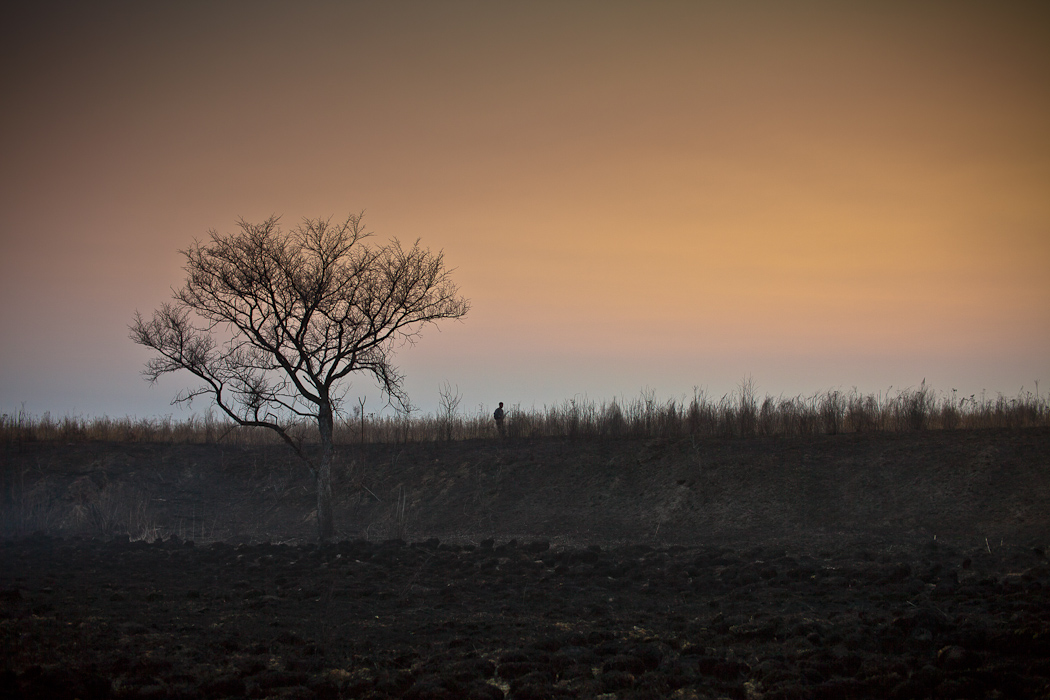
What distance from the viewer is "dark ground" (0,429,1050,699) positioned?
285 inches

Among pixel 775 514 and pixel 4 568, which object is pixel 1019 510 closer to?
pixel 775 514

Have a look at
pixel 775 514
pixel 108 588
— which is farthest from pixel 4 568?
pixel 775 514

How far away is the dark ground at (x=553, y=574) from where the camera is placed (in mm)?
7238

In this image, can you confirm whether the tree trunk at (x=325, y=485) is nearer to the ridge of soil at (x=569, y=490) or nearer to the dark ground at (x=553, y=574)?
the dark ground at (x=553, y=574)

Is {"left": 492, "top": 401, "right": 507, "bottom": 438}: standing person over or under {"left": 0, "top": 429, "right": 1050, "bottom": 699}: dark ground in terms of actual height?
over

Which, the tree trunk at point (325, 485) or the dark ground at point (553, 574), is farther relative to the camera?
the tree trunk at point (325, 485)

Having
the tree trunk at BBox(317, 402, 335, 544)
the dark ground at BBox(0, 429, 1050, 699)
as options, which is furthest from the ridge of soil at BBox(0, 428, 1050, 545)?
the tree trunk at BBox(317, 402, 335, 544)

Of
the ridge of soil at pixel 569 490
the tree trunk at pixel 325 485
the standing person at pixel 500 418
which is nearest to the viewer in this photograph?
the ridge of soil at pixel 569 490

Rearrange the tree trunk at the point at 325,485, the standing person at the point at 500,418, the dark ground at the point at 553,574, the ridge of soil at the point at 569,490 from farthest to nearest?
the standing person at the point at 500,418
the tree trunk at the point at 325,485
the ridge of soil at the point at 569,490
the dark ground at the point at 553,574

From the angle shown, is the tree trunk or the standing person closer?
the tree trunk

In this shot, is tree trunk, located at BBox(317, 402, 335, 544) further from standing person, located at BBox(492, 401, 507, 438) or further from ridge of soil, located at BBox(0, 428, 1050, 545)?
standing person, located at BBox(492, 401, 507, 438)

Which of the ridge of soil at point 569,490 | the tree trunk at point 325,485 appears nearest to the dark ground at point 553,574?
the ridge of soil at point 569,490

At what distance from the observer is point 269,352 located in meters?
19.1

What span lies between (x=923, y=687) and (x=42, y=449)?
31757 millimetres
